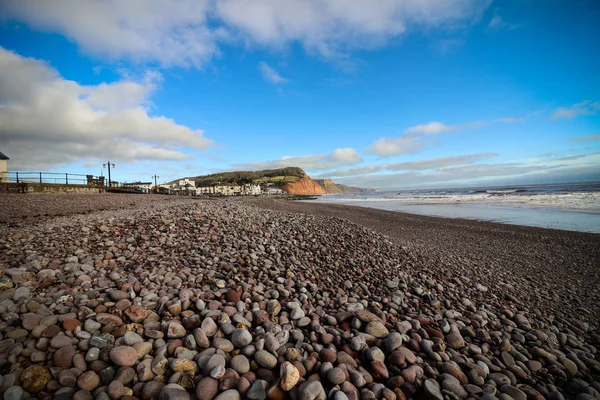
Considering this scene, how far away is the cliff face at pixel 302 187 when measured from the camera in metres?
130

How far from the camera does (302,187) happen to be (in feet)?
456

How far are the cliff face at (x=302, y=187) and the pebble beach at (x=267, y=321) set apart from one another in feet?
399

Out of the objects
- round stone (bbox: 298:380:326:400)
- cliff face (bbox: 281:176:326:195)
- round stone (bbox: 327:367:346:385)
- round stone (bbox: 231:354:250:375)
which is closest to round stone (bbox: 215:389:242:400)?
round stone (bbox: 231:354:250:375)

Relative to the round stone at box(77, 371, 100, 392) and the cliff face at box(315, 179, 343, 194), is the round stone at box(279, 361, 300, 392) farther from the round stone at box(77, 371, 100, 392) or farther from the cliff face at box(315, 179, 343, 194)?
the cliff face at box(315, 179, 343, 194)

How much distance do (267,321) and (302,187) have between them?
448 ft

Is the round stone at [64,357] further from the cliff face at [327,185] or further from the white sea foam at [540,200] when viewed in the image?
the cliff face at [327,185]

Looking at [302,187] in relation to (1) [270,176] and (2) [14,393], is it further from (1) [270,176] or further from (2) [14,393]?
(2) [14,393]

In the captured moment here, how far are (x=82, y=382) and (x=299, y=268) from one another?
302cm

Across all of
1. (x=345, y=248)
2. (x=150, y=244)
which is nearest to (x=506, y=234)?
(x=345, y=248)

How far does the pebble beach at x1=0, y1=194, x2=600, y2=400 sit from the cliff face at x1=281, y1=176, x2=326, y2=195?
122m

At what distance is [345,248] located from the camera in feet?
18.3

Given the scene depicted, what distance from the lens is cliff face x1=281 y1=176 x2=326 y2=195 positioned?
130m

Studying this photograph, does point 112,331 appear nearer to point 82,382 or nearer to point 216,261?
point 82,382

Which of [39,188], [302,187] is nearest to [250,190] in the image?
[302,187]
